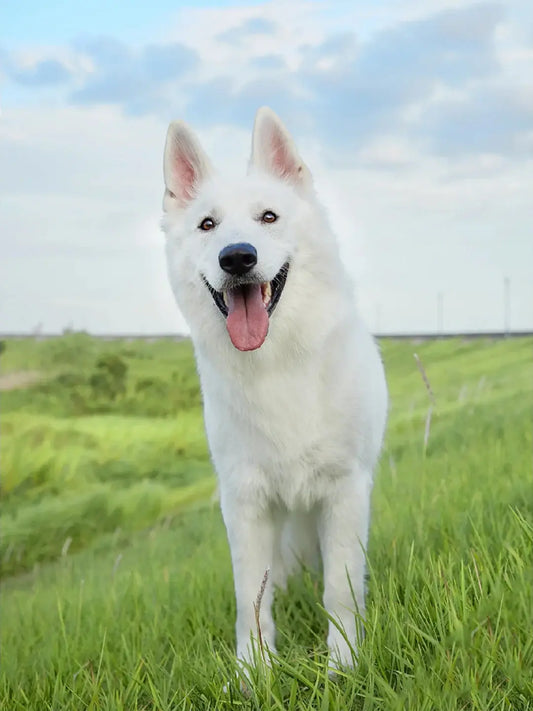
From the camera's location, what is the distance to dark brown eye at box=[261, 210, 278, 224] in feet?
12.8

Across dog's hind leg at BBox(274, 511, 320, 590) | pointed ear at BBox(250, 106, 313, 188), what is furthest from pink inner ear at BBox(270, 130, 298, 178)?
dog's hind leg at BBox(274, 511, 320, 590)

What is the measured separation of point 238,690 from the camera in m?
3.24

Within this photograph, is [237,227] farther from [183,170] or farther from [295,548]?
[295,548]

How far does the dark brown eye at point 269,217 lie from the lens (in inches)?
153

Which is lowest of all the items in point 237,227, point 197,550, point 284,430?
point 197,550

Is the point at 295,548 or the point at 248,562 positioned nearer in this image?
the point at 248,562

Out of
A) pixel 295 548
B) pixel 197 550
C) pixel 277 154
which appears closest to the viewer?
pixel 277 154

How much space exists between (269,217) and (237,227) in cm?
24

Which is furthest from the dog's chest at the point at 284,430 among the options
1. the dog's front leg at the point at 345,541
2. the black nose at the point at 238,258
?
the black nose at the point at 238,258

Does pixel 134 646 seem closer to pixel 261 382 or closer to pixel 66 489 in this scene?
pixel 261 382

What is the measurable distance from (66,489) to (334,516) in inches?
229

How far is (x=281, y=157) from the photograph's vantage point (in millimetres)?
4156

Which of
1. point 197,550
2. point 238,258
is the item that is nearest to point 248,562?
point 238,258

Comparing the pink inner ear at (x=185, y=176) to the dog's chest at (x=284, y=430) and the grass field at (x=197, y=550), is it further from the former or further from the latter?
the grass field at (x=197, y=550)
